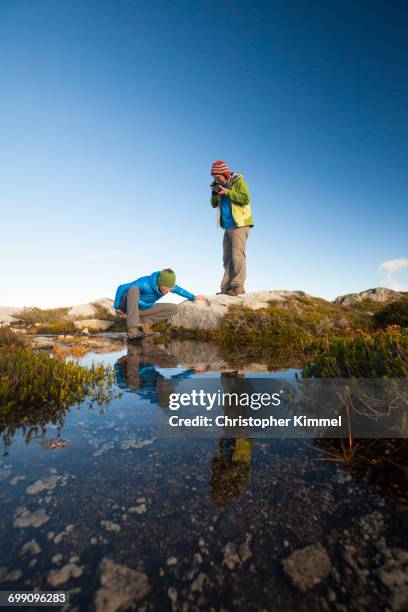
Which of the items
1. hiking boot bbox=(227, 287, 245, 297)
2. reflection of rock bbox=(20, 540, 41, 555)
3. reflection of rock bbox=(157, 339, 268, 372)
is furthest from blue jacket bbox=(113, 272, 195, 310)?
reflection of rock bbox=(20, 540, 41, 555)

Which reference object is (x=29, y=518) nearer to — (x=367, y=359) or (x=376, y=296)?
(x=367, y=359)

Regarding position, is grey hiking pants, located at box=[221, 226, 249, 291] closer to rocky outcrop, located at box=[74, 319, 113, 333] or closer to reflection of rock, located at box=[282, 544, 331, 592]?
rocky outcrop, located at box=[74, 319, 113, 333]

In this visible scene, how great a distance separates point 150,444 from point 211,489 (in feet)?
3.19

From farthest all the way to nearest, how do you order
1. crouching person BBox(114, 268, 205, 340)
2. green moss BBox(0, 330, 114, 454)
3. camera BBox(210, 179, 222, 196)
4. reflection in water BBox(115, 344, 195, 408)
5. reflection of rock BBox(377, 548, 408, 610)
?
camera BBox(210, 179, 222, 196)
crouching person BBox(114, 268, 205, 340)
reflection in water BBox(115, 344, 195, 408)
green moss BBox(0, 330, 114, 454)
reflection of rock BBox(377, 548, 408, 610)

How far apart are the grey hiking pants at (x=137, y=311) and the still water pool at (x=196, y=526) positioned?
28.9ft

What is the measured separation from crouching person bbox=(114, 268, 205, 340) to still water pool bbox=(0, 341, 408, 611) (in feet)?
28.8

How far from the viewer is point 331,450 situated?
298 centimetres

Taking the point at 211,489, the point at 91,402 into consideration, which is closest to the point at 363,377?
the point at 211,489

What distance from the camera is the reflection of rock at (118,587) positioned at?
1450 mm

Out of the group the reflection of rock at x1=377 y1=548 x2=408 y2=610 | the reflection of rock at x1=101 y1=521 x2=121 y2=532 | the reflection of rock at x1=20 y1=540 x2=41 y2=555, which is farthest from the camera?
the reflection of rock at x1=101 y1=521 x2=121 y2=532

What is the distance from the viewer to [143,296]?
1229 cm

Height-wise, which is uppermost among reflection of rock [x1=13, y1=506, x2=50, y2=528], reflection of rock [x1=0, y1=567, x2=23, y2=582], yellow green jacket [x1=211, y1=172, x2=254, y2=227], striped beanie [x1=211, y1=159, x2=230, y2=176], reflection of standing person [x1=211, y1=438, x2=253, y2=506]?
striped beanie [x1=211, y1=159, x2=230, y2=176]

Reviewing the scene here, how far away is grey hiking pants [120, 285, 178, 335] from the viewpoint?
Result: 11820 millimetres

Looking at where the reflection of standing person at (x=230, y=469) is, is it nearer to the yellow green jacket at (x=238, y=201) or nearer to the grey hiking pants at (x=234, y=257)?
the grey hiking pants at (x=234, y=257)
